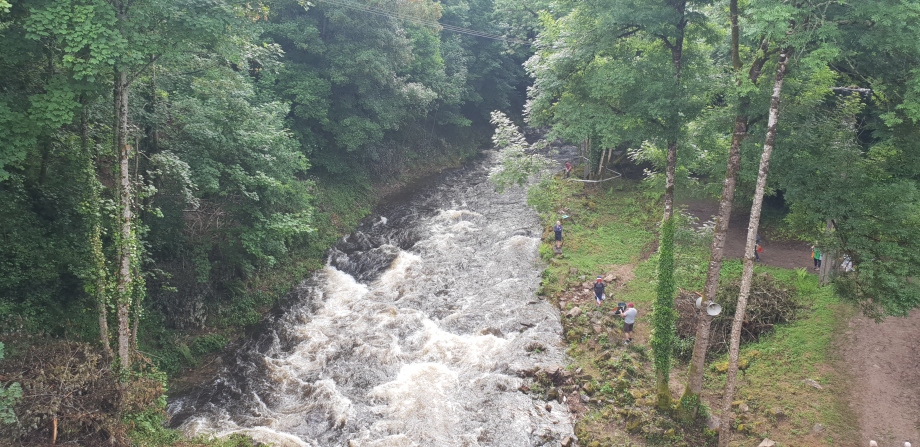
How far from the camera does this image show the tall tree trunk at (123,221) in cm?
1113

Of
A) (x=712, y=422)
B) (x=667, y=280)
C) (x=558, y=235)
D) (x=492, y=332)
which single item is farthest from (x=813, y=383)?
(x=558, y=235)

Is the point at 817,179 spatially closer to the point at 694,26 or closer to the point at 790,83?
the point at 790,83

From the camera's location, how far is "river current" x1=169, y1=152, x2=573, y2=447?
13.3 meters

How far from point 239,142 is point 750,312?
688 inches

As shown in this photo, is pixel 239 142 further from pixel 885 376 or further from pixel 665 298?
pixel 885 376

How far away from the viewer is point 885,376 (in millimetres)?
12961

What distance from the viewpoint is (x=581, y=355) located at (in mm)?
Answer: 15812

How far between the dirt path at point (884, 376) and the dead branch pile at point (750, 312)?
5.23 feet

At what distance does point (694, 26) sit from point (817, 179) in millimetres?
4704

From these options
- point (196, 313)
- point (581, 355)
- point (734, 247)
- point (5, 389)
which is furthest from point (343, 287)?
point (734, 247)

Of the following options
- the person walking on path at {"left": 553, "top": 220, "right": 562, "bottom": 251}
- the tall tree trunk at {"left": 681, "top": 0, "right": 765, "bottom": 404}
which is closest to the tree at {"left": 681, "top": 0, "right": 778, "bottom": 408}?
the tall tree trunk at {"left": 681, "top": 0, "right": 765, "bottom": 404}

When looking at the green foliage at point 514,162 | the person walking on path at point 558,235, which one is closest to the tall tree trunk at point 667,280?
the green foliage at point 514,162

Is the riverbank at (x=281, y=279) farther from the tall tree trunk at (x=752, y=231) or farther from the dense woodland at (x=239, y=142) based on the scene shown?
the tall tree trunk at (x=752, y=231)

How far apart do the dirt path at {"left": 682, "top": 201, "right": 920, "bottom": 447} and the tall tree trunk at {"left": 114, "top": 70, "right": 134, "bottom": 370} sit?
16.3m
